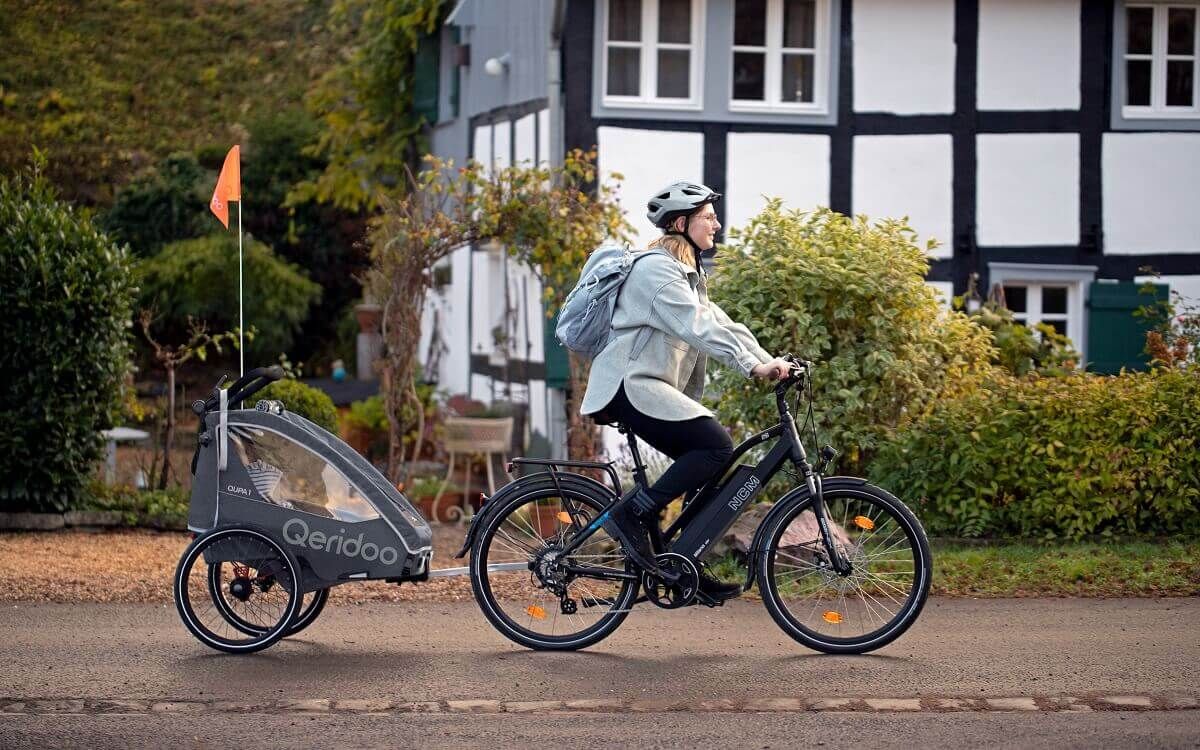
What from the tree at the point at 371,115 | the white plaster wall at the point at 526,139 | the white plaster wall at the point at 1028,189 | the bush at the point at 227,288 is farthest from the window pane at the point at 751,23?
the bush at the point at 227,288

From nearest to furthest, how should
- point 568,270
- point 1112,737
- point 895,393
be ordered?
point 1112,737
point 895,393
point 568,270

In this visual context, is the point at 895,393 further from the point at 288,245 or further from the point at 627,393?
the point at 288,245

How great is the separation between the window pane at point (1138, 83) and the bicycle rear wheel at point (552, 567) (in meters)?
10.9

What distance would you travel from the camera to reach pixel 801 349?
10.0 m

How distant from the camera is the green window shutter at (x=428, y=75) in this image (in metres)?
21.2

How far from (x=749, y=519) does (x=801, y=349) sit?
1.53 metres

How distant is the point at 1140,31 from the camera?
1561cm

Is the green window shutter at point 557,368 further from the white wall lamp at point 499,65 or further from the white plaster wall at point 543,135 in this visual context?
the white wall lamp at point 499,65

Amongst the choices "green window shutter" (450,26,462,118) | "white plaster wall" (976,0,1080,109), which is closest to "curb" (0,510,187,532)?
"white plaster wall" (976,0,1080,109)

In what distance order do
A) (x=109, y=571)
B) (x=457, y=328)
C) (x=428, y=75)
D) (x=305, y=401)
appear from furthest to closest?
(x=428, y=75) → (x=457, y=328) → (x=305, y=401) → (x=109, y=571)

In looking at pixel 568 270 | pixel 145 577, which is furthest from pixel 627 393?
pixel 568 270

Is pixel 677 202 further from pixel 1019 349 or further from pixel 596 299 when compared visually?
pixel 1019 349

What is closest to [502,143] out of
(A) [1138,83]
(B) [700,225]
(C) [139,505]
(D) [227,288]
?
(A) [1138,83]

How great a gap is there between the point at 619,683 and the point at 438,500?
777 centimetres
